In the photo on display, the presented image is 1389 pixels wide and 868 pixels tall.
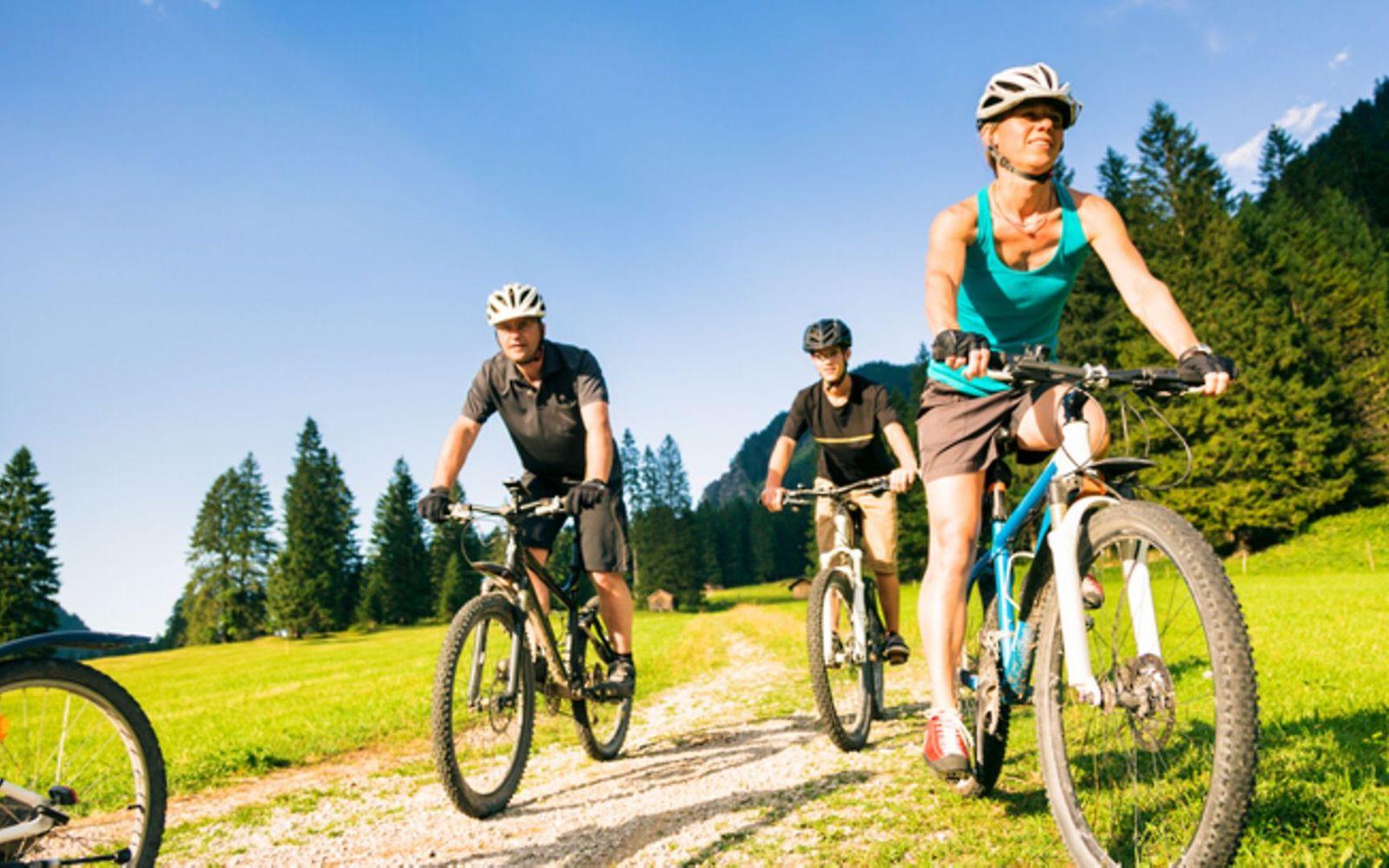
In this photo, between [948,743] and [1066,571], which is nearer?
[1066,571]

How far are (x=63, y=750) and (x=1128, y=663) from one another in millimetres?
3487

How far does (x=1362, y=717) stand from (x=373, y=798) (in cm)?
587

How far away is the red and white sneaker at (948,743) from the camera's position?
3.14 meters

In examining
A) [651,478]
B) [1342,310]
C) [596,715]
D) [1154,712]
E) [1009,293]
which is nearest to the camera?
[1154,712]

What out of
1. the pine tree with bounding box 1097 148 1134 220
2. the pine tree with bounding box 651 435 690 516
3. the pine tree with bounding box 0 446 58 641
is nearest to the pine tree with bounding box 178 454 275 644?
the pine tree with bounding box 0 446 58 641

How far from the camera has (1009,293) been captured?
3.45m

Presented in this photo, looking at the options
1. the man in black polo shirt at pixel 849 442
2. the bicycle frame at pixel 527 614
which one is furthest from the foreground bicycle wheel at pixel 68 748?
the man in black polo shirt at pixel 849 442

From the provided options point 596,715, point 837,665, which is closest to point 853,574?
point 837,665

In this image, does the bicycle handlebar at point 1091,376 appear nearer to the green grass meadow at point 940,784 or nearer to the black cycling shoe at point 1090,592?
the black cycling shoe at point 1090,592

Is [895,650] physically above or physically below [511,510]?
below

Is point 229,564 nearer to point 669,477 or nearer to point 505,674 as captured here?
point 669,477

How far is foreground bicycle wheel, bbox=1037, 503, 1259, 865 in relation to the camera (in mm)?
2068

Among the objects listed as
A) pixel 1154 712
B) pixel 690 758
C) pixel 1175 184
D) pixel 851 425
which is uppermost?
pixel 1175 184

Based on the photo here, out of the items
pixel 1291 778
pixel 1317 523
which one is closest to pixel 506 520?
pixel 1291 778
